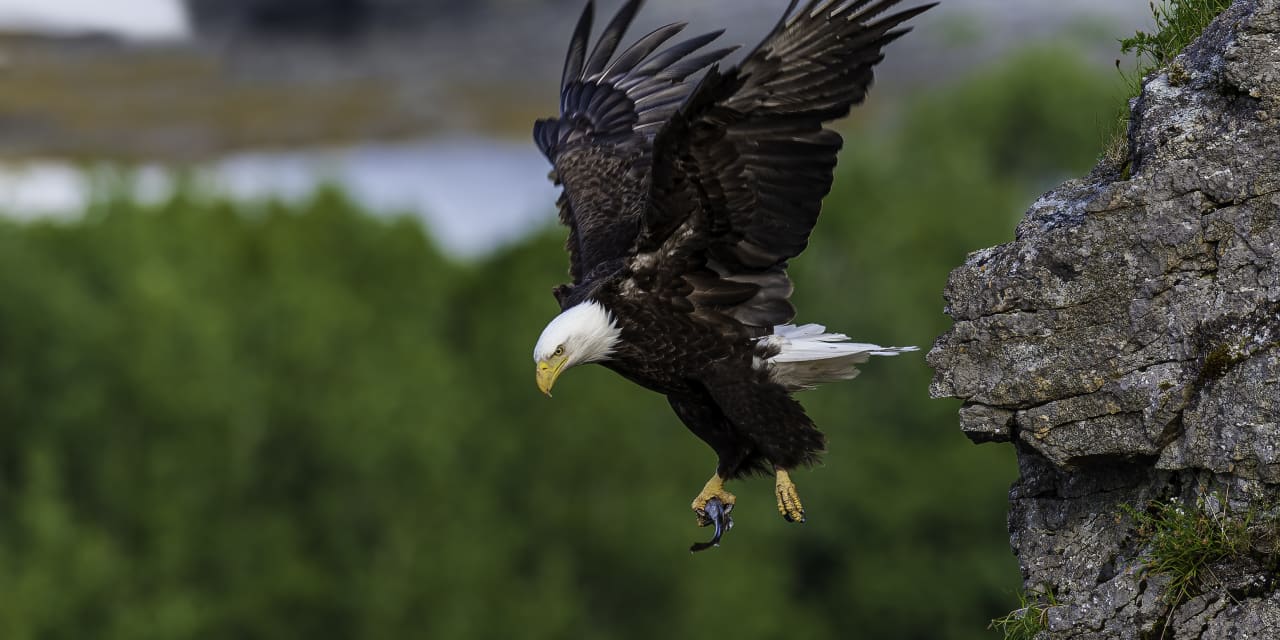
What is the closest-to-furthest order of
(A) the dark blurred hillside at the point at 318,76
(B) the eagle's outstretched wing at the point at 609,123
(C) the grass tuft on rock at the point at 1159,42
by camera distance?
(C) the grass tuft on rock at the point at 1159,42 → (B) the eagle's outstretched wing at the point at 609,123 → (A) the dark blurred hillside at the point at 318,76

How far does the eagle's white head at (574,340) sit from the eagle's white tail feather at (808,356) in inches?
33.5

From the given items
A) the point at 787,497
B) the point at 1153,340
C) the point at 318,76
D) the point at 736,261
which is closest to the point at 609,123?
the point at 736,261

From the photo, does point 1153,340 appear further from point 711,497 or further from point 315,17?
point 315,17

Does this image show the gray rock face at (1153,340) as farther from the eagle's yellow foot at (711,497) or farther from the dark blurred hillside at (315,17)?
the dark blurred hillside at (315,17)

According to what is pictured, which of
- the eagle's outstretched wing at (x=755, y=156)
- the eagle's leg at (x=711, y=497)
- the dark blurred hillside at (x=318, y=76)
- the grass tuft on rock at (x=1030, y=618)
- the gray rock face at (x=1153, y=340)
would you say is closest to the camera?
the gray rock face at (x=1153, y=340)

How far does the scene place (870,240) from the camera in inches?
2109

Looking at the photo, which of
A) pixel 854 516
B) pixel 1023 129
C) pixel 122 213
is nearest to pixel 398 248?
pixel 122 213

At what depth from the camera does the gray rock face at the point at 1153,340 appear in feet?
19.1

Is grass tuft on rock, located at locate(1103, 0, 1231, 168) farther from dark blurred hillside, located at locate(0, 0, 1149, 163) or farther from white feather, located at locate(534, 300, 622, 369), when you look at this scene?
dark blurred hillside, located at locate(0, 0, 1149, 163)

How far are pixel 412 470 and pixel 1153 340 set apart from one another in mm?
34471

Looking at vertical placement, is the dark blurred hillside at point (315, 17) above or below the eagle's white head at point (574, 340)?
above

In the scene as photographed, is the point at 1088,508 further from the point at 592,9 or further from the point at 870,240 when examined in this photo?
the point at 870,240

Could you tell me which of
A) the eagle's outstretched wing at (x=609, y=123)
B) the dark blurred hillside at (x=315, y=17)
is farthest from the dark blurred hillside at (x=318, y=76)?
the eagle's outstretched wing at (x=609, y=123)

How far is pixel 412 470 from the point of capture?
3959 cm
